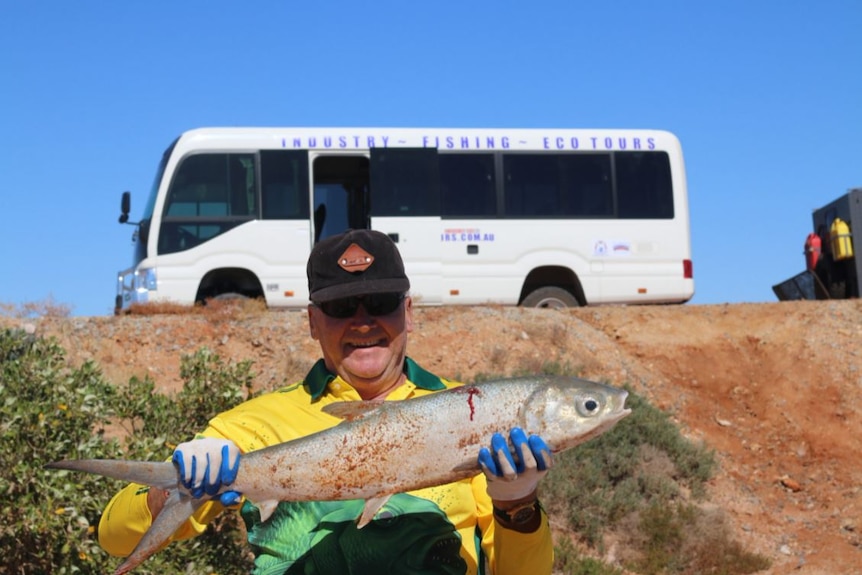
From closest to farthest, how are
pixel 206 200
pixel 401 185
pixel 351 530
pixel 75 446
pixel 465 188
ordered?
1. pixel 351 530
2. pixel 75 446
3. pixel 206 200
4. pixel 401 185
5. pixel 465 188

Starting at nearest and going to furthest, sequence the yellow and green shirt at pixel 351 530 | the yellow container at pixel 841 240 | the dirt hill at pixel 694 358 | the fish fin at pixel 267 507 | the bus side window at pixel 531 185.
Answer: the fish fin at pixel 267 507 → the yellow and green shirt at pixel 351 530 → the dirt hill at pixel 694 358 → the bus side window at pixel 531 185 → the yellow container at pixel 841 240

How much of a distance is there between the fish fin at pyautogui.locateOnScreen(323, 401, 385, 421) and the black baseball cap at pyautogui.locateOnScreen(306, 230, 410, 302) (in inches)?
17.6

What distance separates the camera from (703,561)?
33.7ft

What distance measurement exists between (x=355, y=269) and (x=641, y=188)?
15.7 meters

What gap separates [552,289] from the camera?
1839 cm

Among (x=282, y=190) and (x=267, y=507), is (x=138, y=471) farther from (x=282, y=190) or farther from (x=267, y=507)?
(x=282, y=190)

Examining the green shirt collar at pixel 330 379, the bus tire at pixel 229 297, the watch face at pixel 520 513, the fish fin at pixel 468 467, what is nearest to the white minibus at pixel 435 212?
the bus tire at pixel 229 297

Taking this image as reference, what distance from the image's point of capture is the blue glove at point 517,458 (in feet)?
9.53

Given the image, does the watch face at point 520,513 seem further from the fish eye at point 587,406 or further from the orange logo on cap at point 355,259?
the orange logo on cap at point 355,259

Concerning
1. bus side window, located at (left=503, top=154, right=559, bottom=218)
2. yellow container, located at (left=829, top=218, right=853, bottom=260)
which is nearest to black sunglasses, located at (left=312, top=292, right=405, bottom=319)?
bus side window, located at (left=503, top=154, right=559, bottom=218)

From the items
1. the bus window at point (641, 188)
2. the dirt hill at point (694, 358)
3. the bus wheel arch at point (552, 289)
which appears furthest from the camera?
the bus window at point (641, 188)

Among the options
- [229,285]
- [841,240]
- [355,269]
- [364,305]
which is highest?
[841,240]

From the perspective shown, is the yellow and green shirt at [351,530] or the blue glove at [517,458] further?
the yellow and green shirt at [351,530]

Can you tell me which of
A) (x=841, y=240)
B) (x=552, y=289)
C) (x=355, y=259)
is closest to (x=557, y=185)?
(x=552, y=289)
